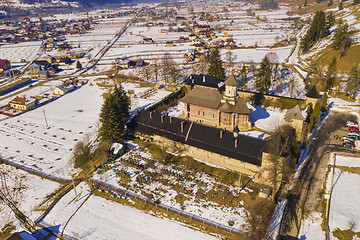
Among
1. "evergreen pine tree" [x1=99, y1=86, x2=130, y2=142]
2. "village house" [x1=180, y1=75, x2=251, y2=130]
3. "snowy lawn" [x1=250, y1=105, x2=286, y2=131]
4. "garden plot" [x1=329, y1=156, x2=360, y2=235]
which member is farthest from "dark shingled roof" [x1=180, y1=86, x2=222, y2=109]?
"garden plot" [x1=329, y1=156, x2=360, y2=235]

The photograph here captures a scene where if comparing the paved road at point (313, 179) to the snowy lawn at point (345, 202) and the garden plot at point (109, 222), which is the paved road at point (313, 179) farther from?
the garden plot at point (109, 222)

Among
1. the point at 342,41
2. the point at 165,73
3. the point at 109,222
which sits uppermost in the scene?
the point at 342,41

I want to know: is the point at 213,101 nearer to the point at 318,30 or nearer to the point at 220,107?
the point at 220,107

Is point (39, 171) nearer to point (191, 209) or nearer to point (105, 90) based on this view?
point (191, 209)

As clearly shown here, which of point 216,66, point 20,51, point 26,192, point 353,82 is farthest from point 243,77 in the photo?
point 20,51

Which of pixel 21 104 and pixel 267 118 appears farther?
pixel 21 104
